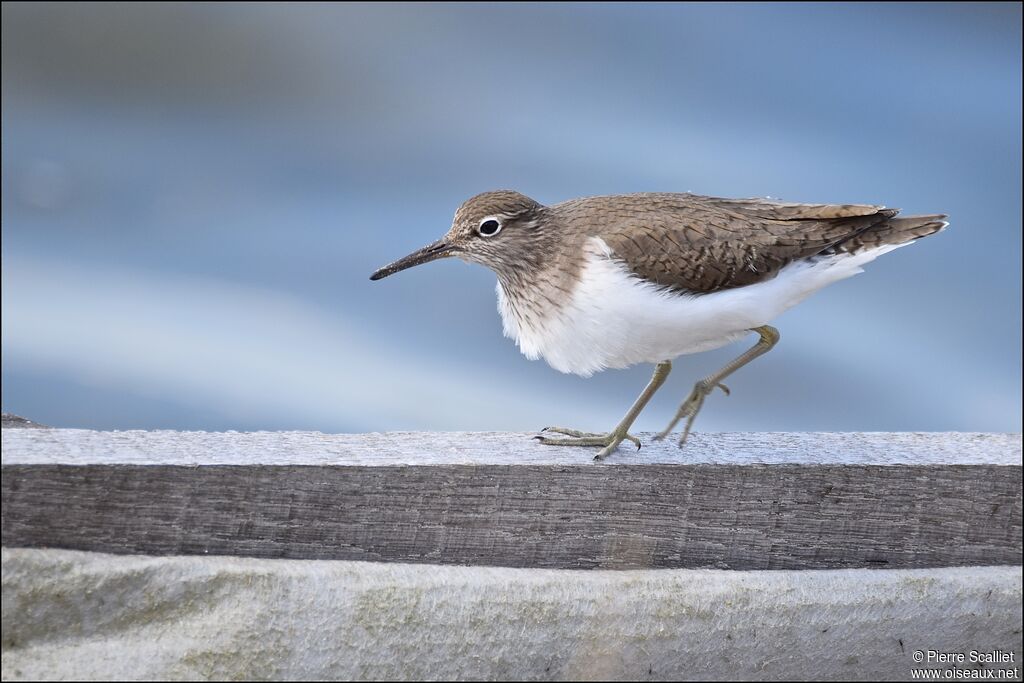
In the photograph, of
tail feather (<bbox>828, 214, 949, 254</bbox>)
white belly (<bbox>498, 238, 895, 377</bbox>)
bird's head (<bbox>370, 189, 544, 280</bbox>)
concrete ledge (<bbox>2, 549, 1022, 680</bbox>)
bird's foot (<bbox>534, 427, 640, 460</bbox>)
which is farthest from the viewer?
bird's head (<bbox>370, 189, 544, 280</bbox>)

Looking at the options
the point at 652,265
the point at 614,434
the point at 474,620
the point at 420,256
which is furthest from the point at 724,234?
the point at 474,620

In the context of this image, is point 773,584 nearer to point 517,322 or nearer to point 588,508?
point 588,508

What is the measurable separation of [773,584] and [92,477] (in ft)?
6.72

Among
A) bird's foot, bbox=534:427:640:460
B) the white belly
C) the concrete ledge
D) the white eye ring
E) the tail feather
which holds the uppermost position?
the tail feather

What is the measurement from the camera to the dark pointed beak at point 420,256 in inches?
167

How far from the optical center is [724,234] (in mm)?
3959

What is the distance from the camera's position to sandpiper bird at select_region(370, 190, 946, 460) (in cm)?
385

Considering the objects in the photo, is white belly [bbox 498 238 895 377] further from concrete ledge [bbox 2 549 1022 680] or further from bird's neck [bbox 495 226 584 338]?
concrete ledge [bbox 2 549 1022 680]

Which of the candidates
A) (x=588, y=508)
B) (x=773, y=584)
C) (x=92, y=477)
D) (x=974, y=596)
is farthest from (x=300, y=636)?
(x=974, y=596)

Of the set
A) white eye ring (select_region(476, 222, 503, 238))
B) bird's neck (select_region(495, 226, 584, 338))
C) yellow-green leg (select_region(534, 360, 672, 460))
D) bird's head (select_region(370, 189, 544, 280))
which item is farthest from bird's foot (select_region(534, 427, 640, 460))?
white eye ring (select_region(476, 222, 503, 238))

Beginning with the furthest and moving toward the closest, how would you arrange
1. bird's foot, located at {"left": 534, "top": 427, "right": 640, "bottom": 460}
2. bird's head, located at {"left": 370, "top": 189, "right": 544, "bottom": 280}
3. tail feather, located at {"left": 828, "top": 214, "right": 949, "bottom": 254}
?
bird's head, located at {"left": 370, "top": 189, "right": 544, "bottom": 280} < tail feather, located at {"left": 828, "top": 214, "right": 949, "bottom": 254} < bird's foot, located at {"left": 534, "top": 427, "right": 640, "bottom": 460}

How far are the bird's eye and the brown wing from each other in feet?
1.03

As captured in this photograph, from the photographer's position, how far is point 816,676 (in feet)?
12.1

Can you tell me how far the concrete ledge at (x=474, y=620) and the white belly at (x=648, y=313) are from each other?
2.56ft
